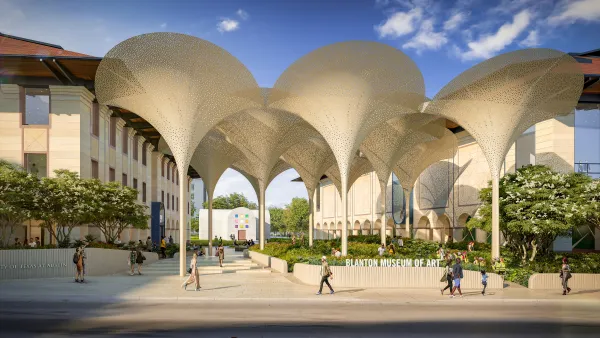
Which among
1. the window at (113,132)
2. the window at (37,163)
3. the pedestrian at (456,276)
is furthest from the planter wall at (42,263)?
the pedestrian at (456,276)

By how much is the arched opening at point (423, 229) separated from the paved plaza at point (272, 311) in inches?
1279

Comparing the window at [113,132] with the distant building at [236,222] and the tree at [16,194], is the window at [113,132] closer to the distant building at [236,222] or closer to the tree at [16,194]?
the tree at [16,194]

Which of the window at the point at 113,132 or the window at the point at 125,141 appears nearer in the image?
the window at the point at 113,132

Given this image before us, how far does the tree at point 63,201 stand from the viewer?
2647cm

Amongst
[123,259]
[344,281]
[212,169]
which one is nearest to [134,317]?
[344,281]

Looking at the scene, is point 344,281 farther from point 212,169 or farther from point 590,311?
point 212,169

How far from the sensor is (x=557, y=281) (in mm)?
23453

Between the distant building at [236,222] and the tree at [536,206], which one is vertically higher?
the tree at [536,206]

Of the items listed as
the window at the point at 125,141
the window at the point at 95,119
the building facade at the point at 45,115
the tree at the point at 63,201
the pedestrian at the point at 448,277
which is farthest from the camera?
the window at the point at 125,141

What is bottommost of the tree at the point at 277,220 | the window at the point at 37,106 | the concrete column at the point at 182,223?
the tree at the point at 277,220

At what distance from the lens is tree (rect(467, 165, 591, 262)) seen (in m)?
26.1

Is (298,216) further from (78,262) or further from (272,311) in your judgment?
(272,311)

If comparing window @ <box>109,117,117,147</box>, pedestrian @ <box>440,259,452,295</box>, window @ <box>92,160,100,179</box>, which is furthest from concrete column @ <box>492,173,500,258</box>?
window @ <box>109,117,117,147</box>

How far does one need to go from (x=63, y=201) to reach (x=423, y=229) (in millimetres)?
39206
